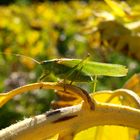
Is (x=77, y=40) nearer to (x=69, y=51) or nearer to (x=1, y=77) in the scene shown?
(x=69, y=51)

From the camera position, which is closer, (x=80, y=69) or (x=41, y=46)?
(x=80, y=69)

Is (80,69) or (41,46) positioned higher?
(80,69)

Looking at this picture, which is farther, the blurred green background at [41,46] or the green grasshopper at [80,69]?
the blurred green background at [41,46]

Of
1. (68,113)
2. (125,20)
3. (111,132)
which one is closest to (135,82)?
(111,132)

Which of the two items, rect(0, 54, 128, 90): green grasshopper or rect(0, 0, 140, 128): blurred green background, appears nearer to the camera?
rect(0, 54, 128, 90): green grasshopper

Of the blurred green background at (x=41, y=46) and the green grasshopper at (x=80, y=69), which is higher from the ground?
the green grasshopper at (x=80, y=69)

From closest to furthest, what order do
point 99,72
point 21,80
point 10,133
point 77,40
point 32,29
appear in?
1. point 10,133
2. point 99,72
3. point 21,80
4. point 77,40
5. point 32,29

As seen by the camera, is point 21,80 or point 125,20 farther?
point 21,80

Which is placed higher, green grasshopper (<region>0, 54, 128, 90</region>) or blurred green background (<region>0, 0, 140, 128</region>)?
green grasshopper (<region>0, 54, 128, 90</region>)
